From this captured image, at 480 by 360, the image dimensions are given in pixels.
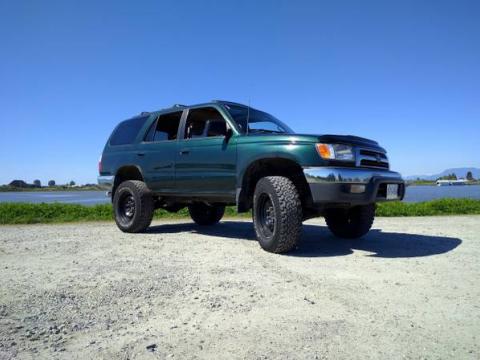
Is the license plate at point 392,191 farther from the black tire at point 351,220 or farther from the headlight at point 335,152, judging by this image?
the black tire at point 351,220

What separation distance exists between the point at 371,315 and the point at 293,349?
0.81 meters

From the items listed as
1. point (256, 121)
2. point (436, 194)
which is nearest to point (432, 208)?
point (256, 121)

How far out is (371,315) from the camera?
8.46ft

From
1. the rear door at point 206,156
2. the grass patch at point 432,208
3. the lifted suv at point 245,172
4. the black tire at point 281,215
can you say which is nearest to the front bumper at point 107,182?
the lifted suv at point 245,172

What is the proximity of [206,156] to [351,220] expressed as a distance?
261 cm

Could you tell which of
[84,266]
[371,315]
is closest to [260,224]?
[84,266]

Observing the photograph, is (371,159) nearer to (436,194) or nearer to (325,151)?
(325,151)

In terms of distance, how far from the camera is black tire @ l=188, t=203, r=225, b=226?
27.4 feet

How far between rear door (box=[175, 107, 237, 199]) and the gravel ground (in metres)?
1.06

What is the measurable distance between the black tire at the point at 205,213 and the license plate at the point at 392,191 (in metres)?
4.18

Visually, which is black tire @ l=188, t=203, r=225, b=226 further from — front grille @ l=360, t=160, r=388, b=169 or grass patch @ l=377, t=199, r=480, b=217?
grass patch @ l=377, t=199, r=480, b=217

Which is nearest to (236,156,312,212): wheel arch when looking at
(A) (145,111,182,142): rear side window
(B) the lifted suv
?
(B) the lifted suv

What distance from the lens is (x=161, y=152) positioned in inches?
263

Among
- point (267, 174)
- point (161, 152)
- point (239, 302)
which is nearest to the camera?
point (239, 302)
